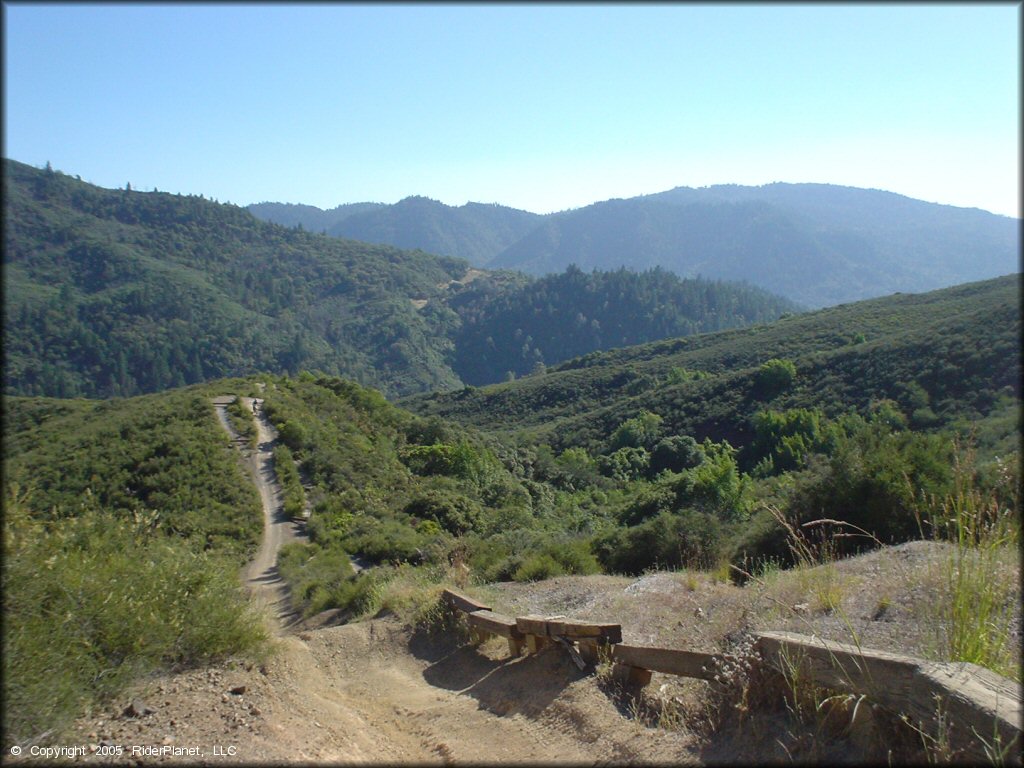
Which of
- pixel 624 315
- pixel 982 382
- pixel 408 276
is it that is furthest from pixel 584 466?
pixel 408 276

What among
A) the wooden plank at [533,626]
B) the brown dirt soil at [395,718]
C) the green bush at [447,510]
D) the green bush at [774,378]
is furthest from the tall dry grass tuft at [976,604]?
the green bush at [774,378]

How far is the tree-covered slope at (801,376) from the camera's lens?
2700cm

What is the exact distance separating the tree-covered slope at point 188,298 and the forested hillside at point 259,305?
327 mm

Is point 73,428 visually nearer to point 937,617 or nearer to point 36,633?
point 36,633

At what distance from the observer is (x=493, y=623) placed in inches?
232

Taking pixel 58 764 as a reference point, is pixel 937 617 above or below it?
above

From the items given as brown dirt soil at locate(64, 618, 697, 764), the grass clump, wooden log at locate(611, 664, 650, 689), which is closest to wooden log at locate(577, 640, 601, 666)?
brown dirt soil at locate(64, 618, 697, 764)

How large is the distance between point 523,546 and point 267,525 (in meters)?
11.3

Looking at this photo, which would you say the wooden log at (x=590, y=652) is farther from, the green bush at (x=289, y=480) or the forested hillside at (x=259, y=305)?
the forested hillside at (x=259, y=305)

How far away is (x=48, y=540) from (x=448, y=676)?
337cm

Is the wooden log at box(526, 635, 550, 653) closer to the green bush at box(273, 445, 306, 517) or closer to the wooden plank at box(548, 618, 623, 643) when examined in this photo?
the wooden plank at box(548, 618, 623, 643)

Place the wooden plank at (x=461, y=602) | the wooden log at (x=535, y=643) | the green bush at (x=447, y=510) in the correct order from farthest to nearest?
the green bush at (x=447, y=510)
the wooden plank at (x=461, y=602)
the wooden log at (x=535, y=643)

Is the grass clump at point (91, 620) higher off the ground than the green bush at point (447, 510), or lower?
higher

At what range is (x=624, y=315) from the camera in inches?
5536
